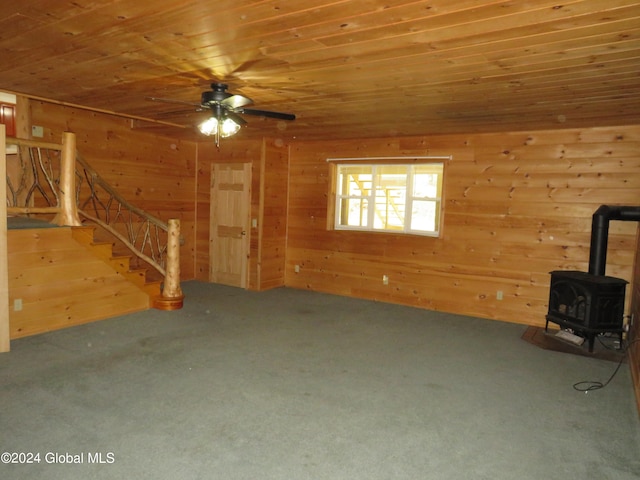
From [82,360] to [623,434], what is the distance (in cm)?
410

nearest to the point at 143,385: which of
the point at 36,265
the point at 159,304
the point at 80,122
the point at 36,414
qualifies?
the point at 36,414

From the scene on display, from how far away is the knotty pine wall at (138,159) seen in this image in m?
5.47

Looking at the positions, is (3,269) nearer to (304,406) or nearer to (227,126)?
(227,126)

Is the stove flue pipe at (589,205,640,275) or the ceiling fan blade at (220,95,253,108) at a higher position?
the ceiling fan blade at (220,95,253,108)

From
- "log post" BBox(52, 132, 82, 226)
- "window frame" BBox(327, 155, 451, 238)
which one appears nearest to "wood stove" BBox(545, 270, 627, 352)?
"window frame" BBox(327, 155, 451, 238)

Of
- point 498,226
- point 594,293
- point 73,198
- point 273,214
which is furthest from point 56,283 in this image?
point 594,293

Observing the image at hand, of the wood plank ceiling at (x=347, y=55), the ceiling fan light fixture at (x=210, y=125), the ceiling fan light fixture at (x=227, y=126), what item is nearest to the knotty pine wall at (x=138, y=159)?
the wood plank ceiling at (x=347, y=55)

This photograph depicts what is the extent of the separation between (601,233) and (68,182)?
5603 millimetres

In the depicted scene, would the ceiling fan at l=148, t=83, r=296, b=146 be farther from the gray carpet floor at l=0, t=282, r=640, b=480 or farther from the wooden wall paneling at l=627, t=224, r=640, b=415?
the wooden wall paneling at l=627, t=224, r=640, b=415

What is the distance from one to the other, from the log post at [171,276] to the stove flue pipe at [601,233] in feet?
15.7

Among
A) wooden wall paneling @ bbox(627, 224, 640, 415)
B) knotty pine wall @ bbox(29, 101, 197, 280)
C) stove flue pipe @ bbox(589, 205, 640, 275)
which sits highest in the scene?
knotty pine wall @ bbox(29, 101, 197, 280)

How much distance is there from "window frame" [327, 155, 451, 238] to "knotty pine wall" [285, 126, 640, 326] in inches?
3.0

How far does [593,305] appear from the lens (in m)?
4.34

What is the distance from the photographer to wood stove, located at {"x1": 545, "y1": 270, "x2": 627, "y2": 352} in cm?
433
